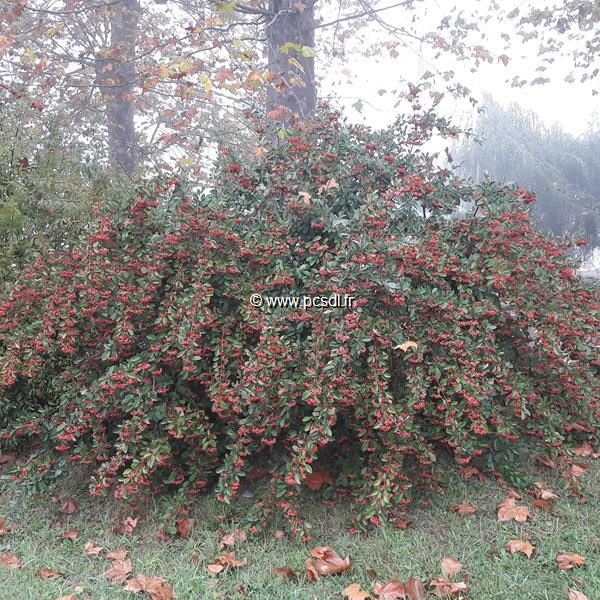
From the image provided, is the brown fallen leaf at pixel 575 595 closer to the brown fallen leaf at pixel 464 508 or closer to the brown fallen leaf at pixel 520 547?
the brown fallen leaf at pixel 520 547

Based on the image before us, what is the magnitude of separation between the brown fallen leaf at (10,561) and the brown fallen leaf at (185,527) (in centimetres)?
71

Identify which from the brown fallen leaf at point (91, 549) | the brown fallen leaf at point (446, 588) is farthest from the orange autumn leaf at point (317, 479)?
the brown fallen leaf at point (91, 549)

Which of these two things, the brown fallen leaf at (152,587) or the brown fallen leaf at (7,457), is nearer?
the brown fallen leaf at (152,587)

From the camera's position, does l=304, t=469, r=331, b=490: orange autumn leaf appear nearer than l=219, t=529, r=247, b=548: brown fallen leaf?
No

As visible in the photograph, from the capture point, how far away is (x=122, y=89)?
922 cm

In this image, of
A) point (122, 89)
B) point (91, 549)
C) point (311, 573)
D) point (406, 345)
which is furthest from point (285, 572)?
point (122, 89)

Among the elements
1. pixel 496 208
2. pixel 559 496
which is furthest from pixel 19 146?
pixel 559 496

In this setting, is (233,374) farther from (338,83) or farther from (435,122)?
(338,83)

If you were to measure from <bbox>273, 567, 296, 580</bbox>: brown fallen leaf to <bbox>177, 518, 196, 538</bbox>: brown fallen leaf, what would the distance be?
1.80 feet

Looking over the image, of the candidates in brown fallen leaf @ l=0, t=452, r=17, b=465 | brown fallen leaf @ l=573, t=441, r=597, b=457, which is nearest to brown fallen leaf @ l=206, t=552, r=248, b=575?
brown fallen leaf @ l=0, t=452, r=17, b=465

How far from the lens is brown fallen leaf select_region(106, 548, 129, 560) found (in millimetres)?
2688

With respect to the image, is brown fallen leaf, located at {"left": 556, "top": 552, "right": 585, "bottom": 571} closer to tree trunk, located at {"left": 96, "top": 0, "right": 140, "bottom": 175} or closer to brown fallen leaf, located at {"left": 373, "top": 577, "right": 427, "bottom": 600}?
brown fallen leaf, located at {"left": 373, "top": 577, "right": 427, "bottom": 600}

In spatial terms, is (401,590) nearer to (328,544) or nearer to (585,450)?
(328,544)

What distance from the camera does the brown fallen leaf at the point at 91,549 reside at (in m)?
2.75
